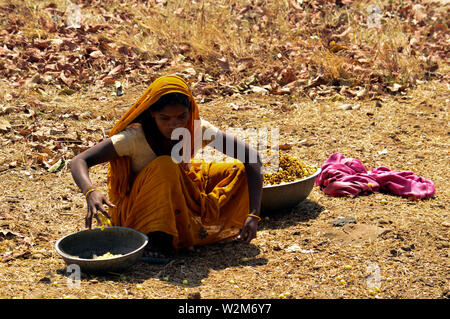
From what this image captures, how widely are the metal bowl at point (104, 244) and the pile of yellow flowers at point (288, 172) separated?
1.04 meters

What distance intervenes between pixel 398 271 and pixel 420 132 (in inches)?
97.7

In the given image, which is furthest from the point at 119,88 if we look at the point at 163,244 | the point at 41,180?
the point at 163,244

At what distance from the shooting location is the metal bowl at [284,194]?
3.43 meters

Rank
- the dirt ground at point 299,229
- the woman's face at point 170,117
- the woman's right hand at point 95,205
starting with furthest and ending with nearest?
the woman's face at point 170,117 → the dirt ground at point 299,229 → the woman's right hand at point 95,205

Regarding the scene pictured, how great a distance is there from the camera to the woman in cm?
272

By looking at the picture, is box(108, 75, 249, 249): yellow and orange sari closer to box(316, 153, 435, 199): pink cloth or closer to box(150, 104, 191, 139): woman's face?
box(150, 104, 191, 139): woman's face

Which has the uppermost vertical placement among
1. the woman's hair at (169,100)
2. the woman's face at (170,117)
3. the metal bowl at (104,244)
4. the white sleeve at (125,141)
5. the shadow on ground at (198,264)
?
the woman's hair at (169,100)

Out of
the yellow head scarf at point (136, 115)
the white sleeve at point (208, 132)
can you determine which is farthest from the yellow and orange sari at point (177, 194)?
the white sleeve at point (208, 132)

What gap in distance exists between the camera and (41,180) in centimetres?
409

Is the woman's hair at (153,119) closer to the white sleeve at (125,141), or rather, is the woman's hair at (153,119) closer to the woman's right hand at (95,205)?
the white sleeve at (125,141)

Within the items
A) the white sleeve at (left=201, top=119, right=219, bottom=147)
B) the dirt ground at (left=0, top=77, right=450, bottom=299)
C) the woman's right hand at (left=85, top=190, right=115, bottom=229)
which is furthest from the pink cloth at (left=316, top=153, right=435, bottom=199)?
the woman's right hand at (left=85, top=190, right=115, bottom=229)

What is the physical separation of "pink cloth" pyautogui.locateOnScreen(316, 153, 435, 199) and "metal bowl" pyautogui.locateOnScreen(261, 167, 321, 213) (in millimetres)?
351

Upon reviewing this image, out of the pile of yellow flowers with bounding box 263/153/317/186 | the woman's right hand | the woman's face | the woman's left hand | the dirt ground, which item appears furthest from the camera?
the pile of yellow flowers with bounding box 263/153/317/186

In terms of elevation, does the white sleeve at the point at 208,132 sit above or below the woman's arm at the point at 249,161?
above
